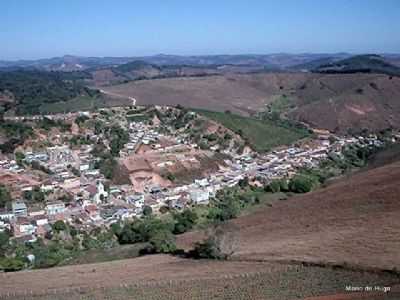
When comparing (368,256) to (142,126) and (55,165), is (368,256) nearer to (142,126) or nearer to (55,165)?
(55,165)

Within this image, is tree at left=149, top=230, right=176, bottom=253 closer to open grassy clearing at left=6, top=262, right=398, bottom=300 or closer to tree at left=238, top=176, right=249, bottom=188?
open grassy clearing at left=6, top=262, right=398, bottom=300

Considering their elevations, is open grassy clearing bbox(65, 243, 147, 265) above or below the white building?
above

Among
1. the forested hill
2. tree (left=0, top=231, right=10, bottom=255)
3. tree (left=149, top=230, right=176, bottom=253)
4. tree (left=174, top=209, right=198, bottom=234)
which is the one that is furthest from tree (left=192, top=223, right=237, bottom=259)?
the forested hill

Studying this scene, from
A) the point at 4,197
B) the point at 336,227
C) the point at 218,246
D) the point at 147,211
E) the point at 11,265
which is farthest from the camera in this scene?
the point at 4,197

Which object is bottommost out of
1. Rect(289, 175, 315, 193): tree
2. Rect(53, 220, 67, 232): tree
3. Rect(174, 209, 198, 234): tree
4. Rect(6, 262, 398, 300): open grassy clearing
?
Rect(53, 220, 67, 232): tree

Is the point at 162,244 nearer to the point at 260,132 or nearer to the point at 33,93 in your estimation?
the point at 260,132

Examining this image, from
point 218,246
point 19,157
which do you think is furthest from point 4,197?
point 218,246
